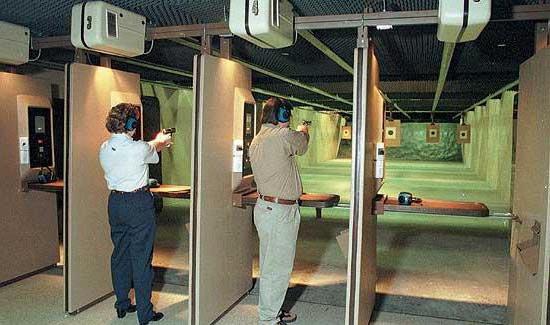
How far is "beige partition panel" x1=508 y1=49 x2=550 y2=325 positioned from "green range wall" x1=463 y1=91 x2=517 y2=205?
4.55 metres

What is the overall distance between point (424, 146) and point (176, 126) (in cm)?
1318

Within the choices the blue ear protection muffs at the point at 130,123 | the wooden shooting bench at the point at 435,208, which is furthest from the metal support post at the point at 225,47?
the wooden shooting bench at the point at 435,208

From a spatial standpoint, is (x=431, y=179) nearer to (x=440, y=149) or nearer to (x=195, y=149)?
(x=440, y=149)

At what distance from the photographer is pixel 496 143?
842cm

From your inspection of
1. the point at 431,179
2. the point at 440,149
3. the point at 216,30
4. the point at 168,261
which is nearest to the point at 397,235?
the point at 168,261

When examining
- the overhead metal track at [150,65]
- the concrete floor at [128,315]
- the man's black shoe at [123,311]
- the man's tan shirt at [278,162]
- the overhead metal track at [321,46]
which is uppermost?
the overhead metal track at [321,46]

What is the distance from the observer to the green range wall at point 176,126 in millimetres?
7406

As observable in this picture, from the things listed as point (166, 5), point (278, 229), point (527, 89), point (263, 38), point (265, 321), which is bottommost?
point (265, 321)

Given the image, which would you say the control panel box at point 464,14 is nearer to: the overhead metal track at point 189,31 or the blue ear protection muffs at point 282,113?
the blue ear protection muffs at point 282,113

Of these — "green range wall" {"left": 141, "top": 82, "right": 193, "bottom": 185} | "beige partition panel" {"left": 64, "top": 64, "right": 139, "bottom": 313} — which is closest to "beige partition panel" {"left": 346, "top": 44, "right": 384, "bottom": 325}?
"beige partition panel" {"left": 64, "top": 64, "right": 139, "bottom": 313}

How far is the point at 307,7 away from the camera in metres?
2.93

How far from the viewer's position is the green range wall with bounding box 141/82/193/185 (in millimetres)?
7406

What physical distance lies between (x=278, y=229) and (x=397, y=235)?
2.97 metres

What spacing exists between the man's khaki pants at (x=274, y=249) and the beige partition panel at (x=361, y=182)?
0.47 m
